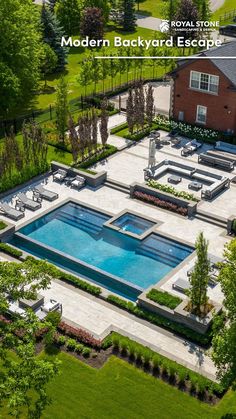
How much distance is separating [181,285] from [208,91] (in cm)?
2141

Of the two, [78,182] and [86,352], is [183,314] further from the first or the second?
[78,182]

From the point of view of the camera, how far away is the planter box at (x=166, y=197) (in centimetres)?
3506

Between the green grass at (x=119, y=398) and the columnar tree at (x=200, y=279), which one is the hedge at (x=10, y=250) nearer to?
the green grass at (x=119, y=398)

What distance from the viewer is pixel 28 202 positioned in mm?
36125

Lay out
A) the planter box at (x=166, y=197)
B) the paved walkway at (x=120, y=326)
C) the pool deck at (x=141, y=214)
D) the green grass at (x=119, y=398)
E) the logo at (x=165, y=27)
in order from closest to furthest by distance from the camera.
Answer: the green grass at (x=119, y=398)
the paved walkway at (x=120, y=326)
the pool deck at (x=141, y=214)
the planter box at (x=166, y=197)
the logo at (x=165, y=27)

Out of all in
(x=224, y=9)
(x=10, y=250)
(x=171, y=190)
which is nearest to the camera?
(x=10, y=250)

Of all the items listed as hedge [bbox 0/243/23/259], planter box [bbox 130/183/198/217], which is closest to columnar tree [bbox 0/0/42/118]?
planter box [bbox 130/183/198/217]

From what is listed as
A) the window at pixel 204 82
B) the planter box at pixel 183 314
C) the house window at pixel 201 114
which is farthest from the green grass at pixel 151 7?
the planter box at pixel 183 314

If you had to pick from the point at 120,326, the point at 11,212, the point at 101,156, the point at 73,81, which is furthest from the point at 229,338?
the point at 73,81

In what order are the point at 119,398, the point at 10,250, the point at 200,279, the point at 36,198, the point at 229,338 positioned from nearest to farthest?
the point at 229,338, the point at 119,398, the point at 200,279, the point at 10,250, the point at 36,198

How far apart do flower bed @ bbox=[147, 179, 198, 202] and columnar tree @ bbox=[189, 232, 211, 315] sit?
1097 cm

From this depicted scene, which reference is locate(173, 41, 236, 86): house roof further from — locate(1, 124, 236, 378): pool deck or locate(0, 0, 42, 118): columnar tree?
locate(0, 0, 42, 118): columnar tree

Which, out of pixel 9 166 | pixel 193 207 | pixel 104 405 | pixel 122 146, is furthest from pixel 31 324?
pixel 122 146

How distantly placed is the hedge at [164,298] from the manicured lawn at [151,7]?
6772 cm
